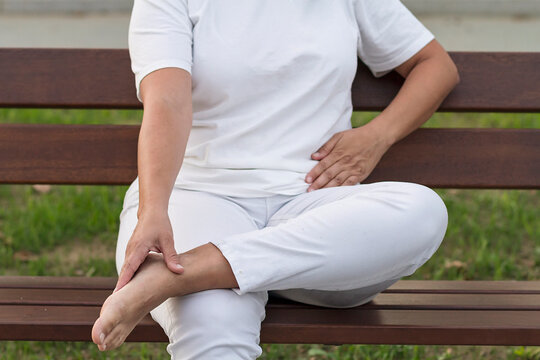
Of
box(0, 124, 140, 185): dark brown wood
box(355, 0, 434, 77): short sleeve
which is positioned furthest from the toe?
box(355, 0, 434, 77): short sleeve

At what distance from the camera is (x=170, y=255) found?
204 centimetres

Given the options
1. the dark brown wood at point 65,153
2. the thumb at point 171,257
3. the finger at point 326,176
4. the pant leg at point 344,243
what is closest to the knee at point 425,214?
the pant leg at point 344,243

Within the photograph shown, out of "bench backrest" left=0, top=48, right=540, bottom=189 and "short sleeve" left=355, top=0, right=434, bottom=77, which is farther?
"bench backrest" left=0, top=48, right=540, bottom=189

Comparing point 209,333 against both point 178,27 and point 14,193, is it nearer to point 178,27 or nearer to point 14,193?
point 178,27

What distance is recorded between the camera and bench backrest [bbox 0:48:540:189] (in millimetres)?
2803

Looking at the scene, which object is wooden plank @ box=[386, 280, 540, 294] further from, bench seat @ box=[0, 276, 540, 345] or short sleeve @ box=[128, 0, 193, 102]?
short sleeve @ box=[128, 0, 193, 102]

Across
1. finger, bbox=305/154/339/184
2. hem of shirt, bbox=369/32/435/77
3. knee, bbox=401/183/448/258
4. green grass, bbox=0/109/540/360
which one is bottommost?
green grass, bbox=0/109/540/360

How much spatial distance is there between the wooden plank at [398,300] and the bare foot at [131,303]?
389mm

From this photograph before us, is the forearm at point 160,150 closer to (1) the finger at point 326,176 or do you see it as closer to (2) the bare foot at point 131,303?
(2) the bare foot at point 131,303

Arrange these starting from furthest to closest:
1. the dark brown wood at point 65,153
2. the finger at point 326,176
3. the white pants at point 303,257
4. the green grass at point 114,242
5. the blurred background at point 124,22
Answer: the blurred background at point 124,22, the green grass at point 114,242, the dark brown wood at point 65,153, the finger at point 326,176, the white pants at point 303,257

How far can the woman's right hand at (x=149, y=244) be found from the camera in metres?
2.01

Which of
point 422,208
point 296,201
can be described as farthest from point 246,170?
point 422,208

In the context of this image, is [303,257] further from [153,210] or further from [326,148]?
[326,148]

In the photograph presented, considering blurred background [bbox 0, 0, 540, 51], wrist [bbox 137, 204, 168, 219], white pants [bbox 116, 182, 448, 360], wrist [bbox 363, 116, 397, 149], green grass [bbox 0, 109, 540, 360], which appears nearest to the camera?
white pants [bbox 116, 182, 448, 360]
